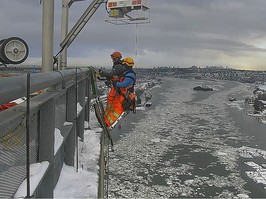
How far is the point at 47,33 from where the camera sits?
15.2 ft

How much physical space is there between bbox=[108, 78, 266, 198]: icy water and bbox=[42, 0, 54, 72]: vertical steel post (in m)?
18.5

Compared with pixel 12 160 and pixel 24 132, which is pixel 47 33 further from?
pixel 12 160

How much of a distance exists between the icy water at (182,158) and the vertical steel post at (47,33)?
18475mm

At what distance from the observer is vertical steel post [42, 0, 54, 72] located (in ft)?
14.9

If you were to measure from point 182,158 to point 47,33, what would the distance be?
28.5 meters

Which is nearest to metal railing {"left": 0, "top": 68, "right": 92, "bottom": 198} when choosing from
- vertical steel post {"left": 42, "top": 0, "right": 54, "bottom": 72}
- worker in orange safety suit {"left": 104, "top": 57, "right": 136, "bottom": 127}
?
vertical steel post {"left": 42, "top": 0, "right": 54, "bottom": 72}

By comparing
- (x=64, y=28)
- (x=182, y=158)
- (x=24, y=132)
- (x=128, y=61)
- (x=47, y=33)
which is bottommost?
(x=182, y=158)

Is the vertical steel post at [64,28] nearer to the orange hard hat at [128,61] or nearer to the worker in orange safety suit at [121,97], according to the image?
the worker in orange safety suit at [121,97]

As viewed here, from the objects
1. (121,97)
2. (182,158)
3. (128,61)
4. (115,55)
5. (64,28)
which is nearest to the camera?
(128,61)

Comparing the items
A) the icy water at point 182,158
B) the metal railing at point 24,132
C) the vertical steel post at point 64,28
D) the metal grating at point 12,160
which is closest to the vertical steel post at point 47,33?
the metal railing at point 24,132

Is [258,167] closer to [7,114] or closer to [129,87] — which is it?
[129,87]

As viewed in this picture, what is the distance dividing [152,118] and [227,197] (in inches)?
1185

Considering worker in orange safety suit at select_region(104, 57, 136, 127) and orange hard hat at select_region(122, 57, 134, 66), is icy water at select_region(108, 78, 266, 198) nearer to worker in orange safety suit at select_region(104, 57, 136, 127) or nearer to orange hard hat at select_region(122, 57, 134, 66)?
worker in orange safety suit at select_region(104, 57, 136, 127)

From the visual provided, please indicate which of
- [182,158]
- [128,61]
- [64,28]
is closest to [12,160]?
[128,61]
